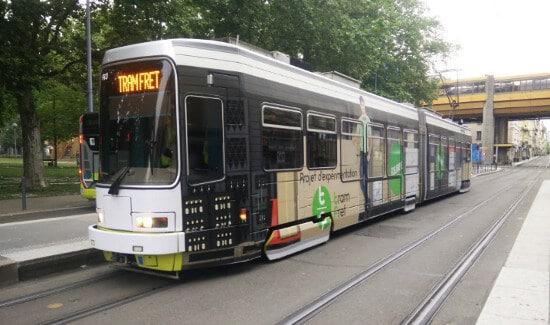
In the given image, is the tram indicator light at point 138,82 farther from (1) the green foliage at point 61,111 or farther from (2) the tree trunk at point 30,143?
(1) the green foliage at point 61,111

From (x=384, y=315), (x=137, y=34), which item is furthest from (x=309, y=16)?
(x=384, y=315)

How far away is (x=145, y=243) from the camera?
5316mm

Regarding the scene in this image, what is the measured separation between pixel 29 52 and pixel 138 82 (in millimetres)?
11866

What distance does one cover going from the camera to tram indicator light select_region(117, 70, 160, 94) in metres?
5.59

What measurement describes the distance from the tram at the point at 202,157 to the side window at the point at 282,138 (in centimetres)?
2

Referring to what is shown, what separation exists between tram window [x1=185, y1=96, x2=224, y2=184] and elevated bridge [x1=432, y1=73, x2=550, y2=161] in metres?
56.1

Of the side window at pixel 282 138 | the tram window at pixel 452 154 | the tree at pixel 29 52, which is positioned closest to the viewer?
the side window at pixel 282 138

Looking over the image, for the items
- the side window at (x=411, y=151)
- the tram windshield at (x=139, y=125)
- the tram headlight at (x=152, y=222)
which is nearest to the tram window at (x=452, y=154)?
the side window at (x=411, y=151)

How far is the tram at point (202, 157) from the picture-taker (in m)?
5.49

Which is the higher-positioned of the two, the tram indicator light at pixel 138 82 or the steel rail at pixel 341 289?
the tram indicator light at pixel 138 82

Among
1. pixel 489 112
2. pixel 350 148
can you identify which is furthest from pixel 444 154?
pixel 489 112

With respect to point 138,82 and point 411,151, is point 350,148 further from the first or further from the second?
point 138,82

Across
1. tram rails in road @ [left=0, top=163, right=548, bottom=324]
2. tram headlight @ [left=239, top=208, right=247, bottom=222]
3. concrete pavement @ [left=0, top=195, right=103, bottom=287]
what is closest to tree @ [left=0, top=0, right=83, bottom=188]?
concrete pavement @ [left=0, top=195, right=103, bottom=287]

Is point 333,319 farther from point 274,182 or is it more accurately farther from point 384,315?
point 274,182
